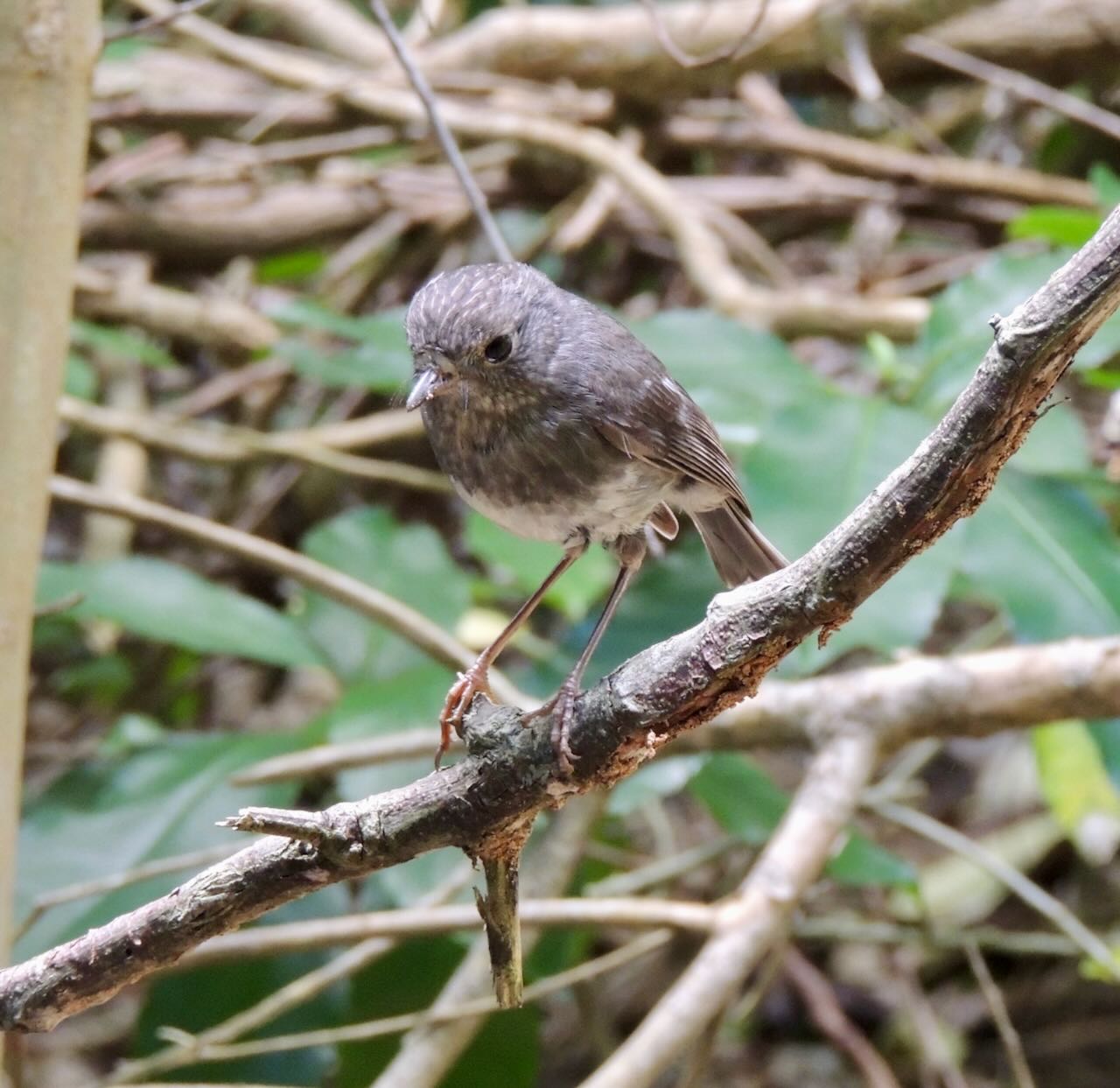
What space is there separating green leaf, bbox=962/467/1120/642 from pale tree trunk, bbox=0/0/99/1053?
1889 mm

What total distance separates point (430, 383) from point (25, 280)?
0.69 meters

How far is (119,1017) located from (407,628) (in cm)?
210

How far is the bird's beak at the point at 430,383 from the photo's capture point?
2082mm

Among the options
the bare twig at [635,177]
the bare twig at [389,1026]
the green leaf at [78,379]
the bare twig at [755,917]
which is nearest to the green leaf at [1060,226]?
the bare twig at [635,177]

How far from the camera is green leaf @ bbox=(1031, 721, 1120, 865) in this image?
327 centimetres

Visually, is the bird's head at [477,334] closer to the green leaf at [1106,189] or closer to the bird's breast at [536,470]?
the bird's breast at [536,470]

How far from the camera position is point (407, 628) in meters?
3.22

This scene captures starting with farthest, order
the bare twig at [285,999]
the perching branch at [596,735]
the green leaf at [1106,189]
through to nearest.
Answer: the green leaf at [1106,189], the bare twig at [285,999], the perching branch at [596,735]

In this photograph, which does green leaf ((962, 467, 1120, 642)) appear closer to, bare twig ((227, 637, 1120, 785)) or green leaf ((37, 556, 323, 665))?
bare twig ((227, 637, 1120, 785))

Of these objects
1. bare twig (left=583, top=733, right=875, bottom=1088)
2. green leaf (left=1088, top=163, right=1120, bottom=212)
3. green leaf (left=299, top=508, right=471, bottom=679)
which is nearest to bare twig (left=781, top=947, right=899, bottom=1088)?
bare twig (left=583, top=733, right=875, bottom=1088)

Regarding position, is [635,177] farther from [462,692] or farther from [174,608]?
[462,692]

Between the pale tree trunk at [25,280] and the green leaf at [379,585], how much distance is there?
1511 millimetres

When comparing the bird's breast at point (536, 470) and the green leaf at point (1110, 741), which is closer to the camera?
the bird's breast at point (536, 470)

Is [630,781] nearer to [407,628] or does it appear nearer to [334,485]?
[407,628]
